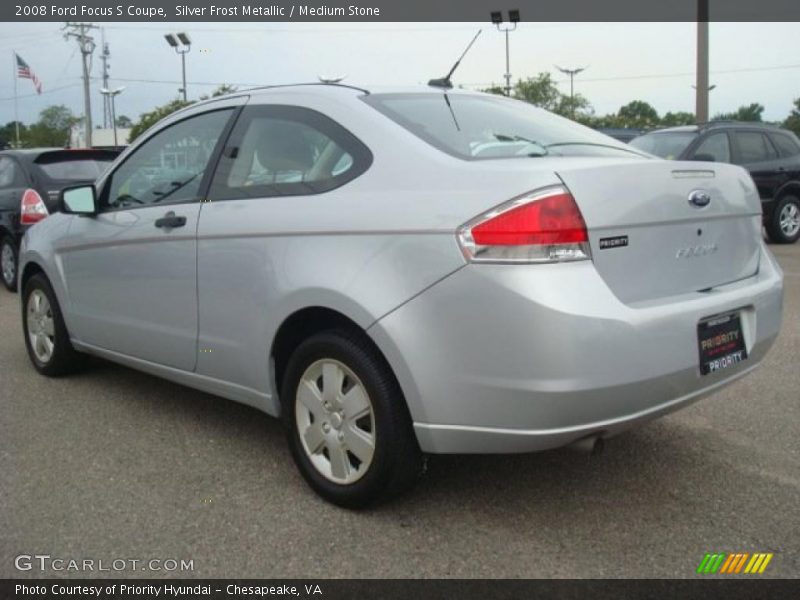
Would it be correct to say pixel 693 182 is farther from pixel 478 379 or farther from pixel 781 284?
pixel 478 379

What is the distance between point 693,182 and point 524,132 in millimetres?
730

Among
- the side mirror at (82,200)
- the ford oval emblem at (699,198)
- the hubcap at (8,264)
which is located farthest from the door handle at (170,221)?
the hubcap at (8,264)

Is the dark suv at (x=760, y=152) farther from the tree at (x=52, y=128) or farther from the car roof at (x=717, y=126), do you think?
the tree at (x=52, y=128)

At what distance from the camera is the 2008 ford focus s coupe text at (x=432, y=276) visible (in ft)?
8.17

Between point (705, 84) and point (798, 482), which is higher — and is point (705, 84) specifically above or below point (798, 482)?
above

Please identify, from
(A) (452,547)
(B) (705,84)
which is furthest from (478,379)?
(B) (705,84)

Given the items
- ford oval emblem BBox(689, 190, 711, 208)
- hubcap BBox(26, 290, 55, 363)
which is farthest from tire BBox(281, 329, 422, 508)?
hubcap BBox(26, 290, 55, 363)

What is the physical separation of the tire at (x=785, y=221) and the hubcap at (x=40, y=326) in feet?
32.6

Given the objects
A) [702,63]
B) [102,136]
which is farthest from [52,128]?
[702,63]

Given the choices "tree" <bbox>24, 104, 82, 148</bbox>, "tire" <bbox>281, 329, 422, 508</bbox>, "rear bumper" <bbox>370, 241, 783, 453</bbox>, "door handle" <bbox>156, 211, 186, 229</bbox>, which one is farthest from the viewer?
"tree" <bbox>24, 104, 82, 148</bbox>

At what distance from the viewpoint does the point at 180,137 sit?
13.0ft

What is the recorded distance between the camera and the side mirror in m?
4.27

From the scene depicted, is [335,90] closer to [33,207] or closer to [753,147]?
[33,207]
